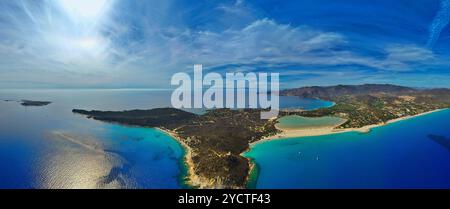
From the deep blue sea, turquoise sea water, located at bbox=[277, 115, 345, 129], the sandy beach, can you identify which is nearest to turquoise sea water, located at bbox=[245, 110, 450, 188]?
the sandy beach

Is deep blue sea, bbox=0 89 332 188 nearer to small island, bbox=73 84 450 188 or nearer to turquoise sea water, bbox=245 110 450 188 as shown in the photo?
small island, bbox=73 84 450 188

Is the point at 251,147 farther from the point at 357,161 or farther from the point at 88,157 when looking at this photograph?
the point at 88,157

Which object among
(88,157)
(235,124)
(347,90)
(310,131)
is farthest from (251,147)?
(347,90)

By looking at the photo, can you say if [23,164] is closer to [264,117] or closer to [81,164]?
[81,164]

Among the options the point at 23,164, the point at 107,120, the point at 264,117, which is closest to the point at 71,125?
the point at 107,120

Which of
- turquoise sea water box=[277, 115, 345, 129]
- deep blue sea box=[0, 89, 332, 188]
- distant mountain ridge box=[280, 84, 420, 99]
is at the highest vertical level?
distant mountain ridge box=[280, 84, 420, 99]

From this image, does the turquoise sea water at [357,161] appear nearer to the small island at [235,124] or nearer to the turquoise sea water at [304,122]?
the small island at [235,124]

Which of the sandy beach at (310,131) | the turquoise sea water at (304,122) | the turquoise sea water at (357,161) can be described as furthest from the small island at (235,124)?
the turquoise sea water at (357,161)
